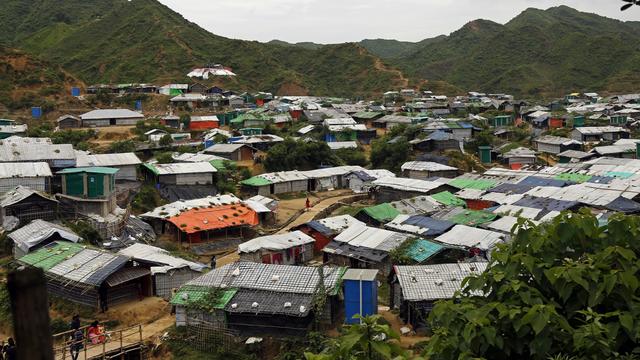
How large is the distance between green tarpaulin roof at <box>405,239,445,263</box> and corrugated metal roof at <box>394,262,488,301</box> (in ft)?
7.49

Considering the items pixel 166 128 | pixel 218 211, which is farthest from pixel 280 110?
pixel 218 211

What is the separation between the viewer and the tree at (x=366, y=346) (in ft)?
14.3

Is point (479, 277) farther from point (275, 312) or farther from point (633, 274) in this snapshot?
point (275, 312)

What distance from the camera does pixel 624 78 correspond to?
8481 centimetres

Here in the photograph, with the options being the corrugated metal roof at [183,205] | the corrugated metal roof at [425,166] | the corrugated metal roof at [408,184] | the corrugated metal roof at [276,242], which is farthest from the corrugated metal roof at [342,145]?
the corrugated metal roof at [276,242]

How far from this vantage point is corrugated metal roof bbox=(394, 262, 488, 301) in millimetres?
14930

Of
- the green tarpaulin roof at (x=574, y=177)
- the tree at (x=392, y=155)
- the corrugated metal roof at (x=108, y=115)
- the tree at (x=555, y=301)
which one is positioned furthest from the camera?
the corrugated metal roof at (x=108, y=115)

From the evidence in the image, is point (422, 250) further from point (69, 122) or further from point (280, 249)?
point (69, 122)

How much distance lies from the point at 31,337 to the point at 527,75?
9972cm

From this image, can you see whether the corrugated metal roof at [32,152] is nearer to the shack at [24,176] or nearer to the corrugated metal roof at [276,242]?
the shack at [24,176]

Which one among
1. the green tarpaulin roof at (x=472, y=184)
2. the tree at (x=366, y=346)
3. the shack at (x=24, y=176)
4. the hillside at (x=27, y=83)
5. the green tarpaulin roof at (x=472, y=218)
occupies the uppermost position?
the hillside at (x=27, y=83)

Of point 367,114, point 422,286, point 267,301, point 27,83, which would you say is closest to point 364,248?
point 422,286

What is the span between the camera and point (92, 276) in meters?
16.4

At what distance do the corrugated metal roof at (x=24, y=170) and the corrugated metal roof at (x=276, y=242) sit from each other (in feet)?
29.4
